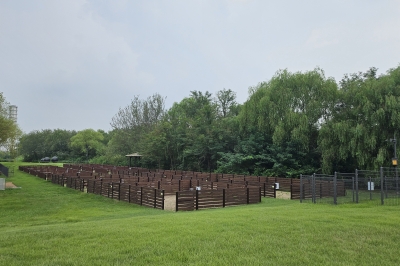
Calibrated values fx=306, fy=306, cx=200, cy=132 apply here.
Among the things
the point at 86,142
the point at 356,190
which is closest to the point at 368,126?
the point at 356,190

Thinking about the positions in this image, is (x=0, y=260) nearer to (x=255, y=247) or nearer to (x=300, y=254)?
(x=255, y=247)

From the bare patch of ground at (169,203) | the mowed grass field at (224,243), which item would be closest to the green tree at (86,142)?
the bare patch of ground at (169,203)

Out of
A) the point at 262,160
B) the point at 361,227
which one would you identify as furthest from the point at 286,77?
the point at 361,227

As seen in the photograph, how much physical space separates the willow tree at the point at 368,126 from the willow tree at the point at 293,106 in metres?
2.30

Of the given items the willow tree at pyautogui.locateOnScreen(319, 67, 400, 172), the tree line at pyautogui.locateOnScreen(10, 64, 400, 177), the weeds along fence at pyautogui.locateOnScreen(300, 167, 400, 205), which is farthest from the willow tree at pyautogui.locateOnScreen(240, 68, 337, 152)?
the weeds along fence at pyautogui.locateOnScreen(300, 167, 400, 205)

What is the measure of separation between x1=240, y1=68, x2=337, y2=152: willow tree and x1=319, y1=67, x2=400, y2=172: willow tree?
230 centimetres

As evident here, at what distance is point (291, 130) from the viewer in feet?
85.7

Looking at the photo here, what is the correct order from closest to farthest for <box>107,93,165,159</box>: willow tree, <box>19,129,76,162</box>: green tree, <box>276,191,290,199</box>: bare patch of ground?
<box>276,191,290,199</box>: bare patch of ground, <box>107,93,165,159</box>: willow tree, <box>19,129,76,162</box>: green tree

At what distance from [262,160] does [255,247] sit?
2346cm

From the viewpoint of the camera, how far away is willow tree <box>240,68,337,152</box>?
2511 centimetres

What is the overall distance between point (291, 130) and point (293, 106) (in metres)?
2.31

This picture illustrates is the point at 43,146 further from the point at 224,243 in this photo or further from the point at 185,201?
the point at 224,243

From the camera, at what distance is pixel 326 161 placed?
74.9 feet

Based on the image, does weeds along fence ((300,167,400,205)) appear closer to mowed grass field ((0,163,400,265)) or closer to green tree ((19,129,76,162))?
mowed grass field ((0,163,400,265))
